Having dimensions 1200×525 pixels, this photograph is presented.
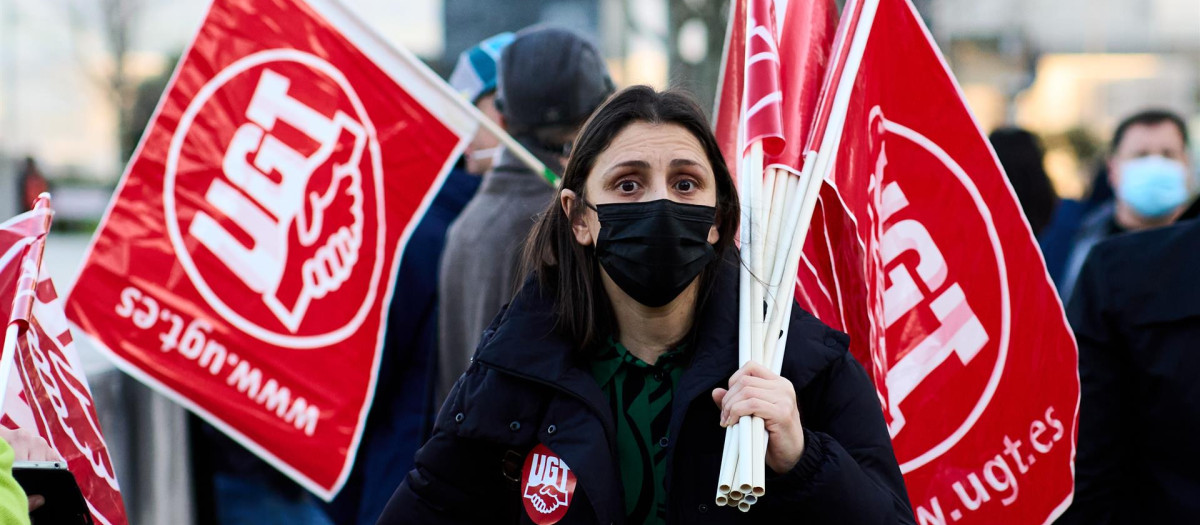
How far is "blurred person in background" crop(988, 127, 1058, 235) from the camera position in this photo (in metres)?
6.09

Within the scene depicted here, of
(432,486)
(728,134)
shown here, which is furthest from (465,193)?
(432,486)

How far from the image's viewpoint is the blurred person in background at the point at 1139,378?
2893 millimetres

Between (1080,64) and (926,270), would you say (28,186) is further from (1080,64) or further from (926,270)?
(1080,64)

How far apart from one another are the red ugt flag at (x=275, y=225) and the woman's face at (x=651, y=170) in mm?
1672

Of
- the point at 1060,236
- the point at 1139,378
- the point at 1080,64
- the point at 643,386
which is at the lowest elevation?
the point at 643,386

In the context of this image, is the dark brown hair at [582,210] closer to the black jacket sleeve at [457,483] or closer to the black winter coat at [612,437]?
the black winter coat at [612,437]

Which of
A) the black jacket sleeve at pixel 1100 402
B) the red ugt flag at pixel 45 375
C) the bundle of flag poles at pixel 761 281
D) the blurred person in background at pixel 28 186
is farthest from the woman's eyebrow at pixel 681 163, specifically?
the blurred person in background at pixel 28 186

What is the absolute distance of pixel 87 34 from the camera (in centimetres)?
3003

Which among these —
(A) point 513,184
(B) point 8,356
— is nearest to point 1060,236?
(A) point 513,184

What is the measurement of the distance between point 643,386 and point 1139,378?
4.03 ft

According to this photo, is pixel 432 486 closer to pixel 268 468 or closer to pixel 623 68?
pixel 268 468

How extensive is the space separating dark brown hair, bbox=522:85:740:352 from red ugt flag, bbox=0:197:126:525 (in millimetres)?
984

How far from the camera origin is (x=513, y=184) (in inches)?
155

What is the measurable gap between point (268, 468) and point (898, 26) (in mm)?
2555
